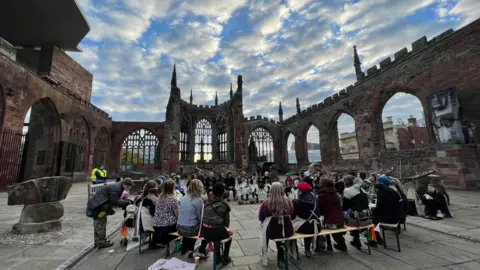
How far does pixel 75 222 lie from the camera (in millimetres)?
5410

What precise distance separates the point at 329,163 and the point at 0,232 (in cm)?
2140

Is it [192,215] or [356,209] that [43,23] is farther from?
[356,209]

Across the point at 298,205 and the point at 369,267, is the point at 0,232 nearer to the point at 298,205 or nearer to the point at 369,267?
the point at 298,205

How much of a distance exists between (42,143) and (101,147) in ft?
28.4

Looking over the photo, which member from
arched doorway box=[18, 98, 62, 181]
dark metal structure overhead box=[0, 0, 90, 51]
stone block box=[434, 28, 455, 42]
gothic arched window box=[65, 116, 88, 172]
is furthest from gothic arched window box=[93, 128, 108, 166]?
stone block box=[434, 28, 455, 42]

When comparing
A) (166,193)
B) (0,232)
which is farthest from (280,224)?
(0,232)

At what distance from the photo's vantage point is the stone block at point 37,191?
171 inches

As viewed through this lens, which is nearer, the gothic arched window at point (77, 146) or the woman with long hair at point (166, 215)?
the woman with long hair at point (166, 215)

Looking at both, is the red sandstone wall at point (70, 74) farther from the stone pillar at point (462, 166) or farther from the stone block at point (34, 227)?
the stone pillar at point (462, 166)

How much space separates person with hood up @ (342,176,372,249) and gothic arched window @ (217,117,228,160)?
2446 cm

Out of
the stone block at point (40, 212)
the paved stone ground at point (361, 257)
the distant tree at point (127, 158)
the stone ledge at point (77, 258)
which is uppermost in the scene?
the distant tree at point (127, 158)

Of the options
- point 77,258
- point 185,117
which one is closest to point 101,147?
point 185,117

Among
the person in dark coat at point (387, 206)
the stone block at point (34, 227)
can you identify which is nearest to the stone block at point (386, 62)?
the person in dark coat at point (387, 206)

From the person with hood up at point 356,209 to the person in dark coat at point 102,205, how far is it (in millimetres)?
4442
